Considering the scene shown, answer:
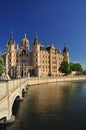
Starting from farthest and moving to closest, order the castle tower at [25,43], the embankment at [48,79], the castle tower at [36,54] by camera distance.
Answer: the castle tower at [25,43] < the castle tower at [36,54] < the embankment at [48,79]

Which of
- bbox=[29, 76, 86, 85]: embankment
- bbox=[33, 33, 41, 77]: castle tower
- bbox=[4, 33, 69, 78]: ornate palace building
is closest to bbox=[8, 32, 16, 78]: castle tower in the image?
bbox=[4, 33, 69, 78]: ornate palace building

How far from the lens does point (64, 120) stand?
27.9 meters

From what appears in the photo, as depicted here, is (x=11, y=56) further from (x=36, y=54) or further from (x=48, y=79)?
(x=48, y=79)

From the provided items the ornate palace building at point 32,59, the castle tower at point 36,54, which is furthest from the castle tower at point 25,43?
the castle tower at point 36,54

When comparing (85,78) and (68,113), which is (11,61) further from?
(68,113)

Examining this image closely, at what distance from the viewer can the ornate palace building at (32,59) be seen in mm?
140125

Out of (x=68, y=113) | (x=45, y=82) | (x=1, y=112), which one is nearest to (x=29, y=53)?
(x=45, y=82)

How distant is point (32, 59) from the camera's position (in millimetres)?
147375

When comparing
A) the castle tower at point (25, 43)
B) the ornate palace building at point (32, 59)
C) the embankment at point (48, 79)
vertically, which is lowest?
the embankment at point (48, 79)

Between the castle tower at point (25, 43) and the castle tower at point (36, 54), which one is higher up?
the castle tower at point (25, 43)

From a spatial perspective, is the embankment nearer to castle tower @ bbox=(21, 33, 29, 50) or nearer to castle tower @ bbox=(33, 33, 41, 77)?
castle tower @ bbox=(33, 33, 41, 77)

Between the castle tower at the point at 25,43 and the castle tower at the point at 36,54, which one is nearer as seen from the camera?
the castle tower at the point at 36,54

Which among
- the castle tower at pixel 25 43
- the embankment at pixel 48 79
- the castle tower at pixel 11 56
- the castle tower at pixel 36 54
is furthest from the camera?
the castle tower at pixel 25 43

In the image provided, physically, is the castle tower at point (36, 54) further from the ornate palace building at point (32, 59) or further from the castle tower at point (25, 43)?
the castle tower at point (25, 43)
